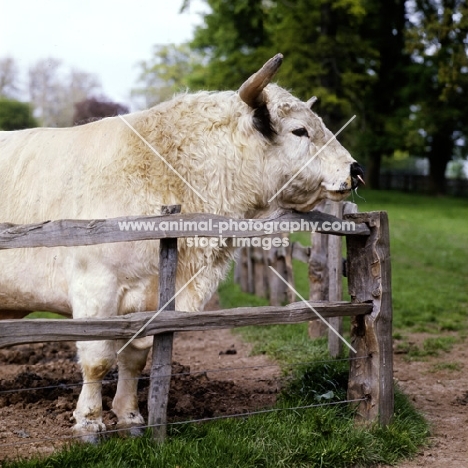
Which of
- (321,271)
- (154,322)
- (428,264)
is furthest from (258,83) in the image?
(428,264)

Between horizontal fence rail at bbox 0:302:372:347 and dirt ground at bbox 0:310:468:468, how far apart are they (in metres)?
0.73

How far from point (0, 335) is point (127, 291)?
1.18 meters

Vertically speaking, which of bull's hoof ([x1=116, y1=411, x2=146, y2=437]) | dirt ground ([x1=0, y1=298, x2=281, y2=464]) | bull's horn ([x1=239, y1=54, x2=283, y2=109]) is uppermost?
bull's horn ([x1=239, y1=54, x2=283, y2=109])

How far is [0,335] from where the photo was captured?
3.96m

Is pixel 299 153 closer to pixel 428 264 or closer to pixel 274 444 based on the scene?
pixel 274 444

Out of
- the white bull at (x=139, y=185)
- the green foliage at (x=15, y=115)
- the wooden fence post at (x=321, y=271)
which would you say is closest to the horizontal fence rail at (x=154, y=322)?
the white bull at (x=139, y=185)

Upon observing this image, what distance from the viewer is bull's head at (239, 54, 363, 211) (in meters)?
5.44

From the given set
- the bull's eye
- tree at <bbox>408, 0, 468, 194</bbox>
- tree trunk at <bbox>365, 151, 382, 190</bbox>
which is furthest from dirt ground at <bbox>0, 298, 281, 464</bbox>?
tree trunk at <bbox>365, 151, 382, 190</bbox>

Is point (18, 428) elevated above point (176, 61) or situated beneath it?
situated beneath

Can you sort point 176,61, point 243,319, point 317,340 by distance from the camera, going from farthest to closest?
point 176,61 < point 317,340 < point 243,319

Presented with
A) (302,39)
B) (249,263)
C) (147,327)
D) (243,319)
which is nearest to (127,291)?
(147,327)

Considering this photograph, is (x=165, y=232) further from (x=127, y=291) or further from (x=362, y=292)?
(x=362, y=292)

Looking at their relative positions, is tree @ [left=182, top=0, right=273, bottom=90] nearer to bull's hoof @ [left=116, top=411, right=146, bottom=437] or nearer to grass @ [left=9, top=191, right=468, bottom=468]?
grass @ [left=9, top=191, right=468, bottom=468]

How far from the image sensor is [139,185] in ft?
16.8
